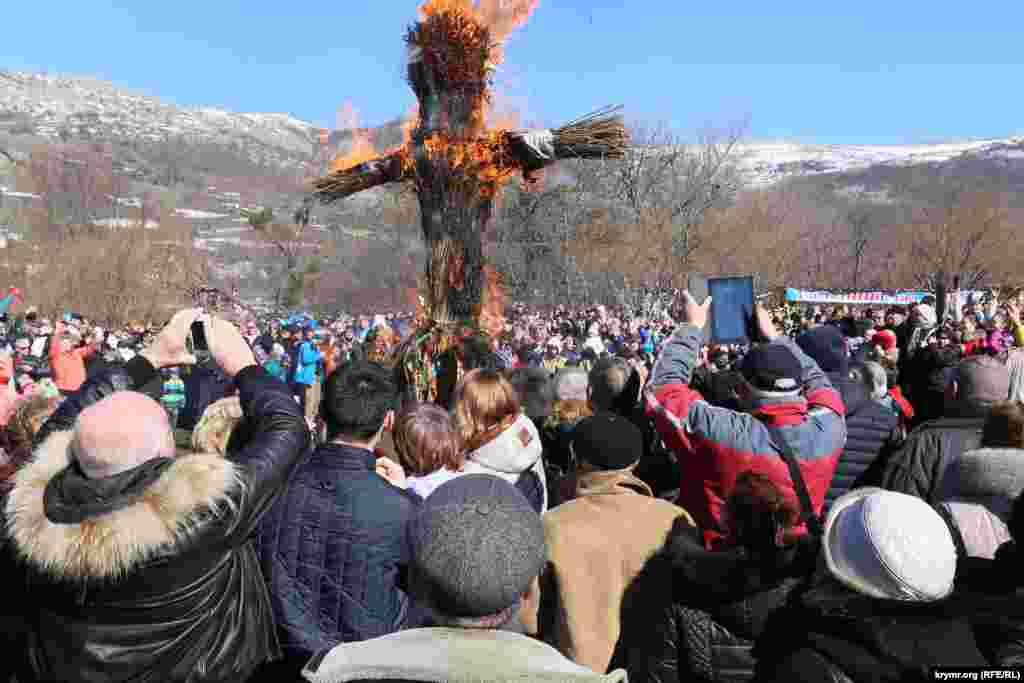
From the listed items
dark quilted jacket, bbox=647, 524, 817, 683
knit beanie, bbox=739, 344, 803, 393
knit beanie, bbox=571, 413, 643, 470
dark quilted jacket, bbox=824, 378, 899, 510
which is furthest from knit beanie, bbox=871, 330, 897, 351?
dark quilted jacket, bbox=647, 524, 817, 683

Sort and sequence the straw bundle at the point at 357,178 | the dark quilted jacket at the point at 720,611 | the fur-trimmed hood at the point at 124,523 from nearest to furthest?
the fur-trimmed hood at the point at 124,523, the dark quilted jacket at the point at 720,611, the straw bundle at the point at 357,178

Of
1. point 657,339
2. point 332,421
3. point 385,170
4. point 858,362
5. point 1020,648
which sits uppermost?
point 385,170

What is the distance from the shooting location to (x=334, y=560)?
10.3 ft

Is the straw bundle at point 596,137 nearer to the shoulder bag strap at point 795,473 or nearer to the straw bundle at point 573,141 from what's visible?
the straw bundle at point 573,141

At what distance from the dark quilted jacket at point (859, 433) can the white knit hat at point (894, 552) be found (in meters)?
2.64

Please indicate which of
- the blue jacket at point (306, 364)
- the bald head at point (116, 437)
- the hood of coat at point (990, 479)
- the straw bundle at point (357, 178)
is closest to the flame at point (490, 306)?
the straw bundle at point (357, 178)

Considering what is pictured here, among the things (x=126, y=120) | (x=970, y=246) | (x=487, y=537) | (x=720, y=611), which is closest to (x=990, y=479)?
(x=720, y=611)

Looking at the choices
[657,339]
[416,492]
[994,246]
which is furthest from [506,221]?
[416,492]

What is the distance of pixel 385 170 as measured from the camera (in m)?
6.66

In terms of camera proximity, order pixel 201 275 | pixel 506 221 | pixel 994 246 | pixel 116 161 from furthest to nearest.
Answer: pixel 116 161, pixel 994 246, pixel 201 275, pixel 506 221

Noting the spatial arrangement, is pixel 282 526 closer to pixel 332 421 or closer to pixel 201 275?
pixel 332 421

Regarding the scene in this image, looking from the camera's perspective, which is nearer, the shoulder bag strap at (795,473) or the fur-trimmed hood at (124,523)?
the fur-trimmed hood at (124,523)

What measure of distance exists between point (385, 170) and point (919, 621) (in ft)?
17.1

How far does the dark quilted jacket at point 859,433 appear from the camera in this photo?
4895 millimetres
